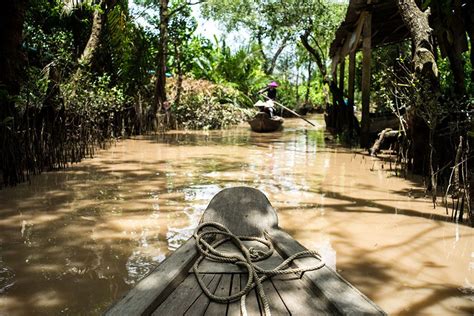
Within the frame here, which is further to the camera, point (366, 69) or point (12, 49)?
point (366, 69)

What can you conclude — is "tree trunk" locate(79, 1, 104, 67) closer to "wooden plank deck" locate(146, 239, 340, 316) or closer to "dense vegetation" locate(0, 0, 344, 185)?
"dense vegetation" locate(0, 0, 344, 185)

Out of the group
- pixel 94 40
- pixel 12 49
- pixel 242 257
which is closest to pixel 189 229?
pixel 242 257

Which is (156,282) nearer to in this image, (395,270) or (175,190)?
(395,270)

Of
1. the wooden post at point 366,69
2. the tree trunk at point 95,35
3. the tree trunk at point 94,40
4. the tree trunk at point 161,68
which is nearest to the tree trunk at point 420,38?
the wooden post at point 366,69

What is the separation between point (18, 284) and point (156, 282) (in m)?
1.55

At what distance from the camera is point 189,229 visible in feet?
14.9

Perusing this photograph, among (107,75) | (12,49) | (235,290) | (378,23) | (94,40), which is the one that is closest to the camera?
(235,290)

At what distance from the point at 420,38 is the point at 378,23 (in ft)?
15.0

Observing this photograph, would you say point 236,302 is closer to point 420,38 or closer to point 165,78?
point 420,38

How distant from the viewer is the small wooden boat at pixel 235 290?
79.4 inches

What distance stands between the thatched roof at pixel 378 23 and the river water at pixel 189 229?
11.1 ft

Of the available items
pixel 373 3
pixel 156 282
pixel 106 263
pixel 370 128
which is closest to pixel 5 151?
pixel 106 263

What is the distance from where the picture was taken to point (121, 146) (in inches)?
456

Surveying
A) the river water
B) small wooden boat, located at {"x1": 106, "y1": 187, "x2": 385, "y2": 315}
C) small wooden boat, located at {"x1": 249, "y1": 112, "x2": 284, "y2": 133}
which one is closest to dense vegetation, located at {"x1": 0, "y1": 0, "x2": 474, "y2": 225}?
the river water
